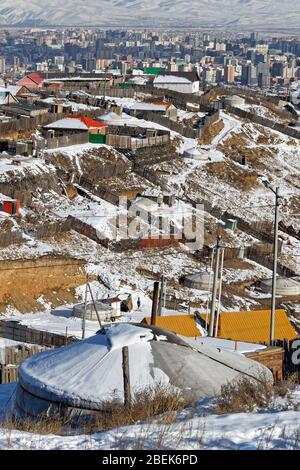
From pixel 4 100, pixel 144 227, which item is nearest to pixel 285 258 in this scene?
pixel 144 227

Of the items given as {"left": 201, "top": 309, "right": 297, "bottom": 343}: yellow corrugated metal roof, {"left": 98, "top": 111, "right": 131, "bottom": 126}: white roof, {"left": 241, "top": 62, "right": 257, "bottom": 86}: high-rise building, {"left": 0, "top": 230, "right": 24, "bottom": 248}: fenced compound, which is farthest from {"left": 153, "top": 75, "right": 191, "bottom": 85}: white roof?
{"left": 241, "top": 62, "right": 257, "bottom": 86}: high-rise building

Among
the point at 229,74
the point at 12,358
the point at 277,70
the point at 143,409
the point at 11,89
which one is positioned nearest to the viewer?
the point at 143,409

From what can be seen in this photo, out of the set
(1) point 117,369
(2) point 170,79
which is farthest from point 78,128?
(1) point 117,369

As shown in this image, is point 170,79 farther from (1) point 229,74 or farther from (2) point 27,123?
(1) point 229,74

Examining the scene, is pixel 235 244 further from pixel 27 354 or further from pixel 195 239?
pixel 27 354

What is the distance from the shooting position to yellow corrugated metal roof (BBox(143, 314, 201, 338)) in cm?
2372

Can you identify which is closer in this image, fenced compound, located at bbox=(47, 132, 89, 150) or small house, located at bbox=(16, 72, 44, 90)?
fenced compound, located at bbox=(47, 132, 89, 150)

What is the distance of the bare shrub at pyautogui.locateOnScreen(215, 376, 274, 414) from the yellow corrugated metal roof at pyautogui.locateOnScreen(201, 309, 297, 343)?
11.5 m

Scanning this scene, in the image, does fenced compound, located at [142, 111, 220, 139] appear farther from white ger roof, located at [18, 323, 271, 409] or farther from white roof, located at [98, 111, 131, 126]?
white ger roof, located at [18, 323, 271, 409]

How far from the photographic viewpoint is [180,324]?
2409 cm

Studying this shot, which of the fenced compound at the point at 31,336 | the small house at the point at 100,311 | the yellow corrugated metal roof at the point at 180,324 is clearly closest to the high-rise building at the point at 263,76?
the small house at the point at 100,311

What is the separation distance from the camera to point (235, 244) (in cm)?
3778

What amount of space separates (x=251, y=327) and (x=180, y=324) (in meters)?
1.67

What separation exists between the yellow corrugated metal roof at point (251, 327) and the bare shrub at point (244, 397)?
37.7 feet
